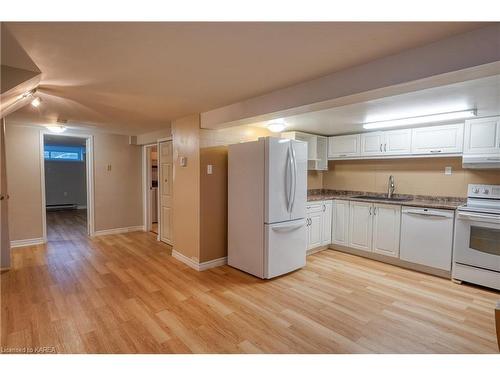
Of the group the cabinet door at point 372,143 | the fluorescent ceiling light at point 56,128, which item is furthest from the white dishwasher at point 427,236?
the fluorescent ceiling light at point 56,128

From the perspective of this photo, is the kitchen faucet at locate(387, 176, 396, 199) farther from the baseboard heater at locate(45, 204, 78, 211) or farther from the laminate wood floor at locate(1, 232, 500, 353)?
the baseboard heater at locate(45, 204, 78, 211)

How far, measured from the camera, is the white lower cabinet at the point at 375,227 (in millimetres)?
3617

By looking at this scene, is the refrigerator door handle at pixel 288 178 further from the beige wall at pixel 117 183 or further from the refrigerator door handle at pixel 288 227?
the beige wall at pixel 117 183

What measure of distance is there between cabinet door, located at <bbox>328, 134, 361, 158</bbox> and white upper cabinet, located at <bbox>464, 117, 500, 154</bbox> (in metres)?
1.44

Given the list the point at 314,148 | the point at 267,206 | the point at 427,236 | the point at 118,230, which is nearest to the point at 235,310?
the point at 267,206

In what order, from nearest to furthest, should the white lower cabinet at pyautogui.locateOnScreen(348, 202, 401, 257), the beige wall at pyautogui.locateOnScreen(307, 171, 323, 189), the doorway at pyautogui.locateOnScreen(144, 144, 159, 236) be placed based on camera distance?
the white lower cabinet at pyautogui.locateOnScreen(348, 202, 401, 257) → the beige wall at pyautogui.locateOnScreen(307, 171, 323, 189) → the doorway at pyautogui.locateOnScreen(144, 144, 159, 236)

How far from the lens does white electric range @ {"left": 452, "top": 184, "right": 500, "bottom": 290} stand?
280 centimetres

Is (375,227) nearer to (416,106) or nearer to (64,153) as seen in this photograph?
(416,106)

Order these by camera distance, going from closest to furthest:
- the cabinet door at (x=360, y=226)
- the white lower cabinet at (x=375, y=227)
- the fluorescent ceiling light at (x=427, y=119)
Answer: the fluorescent ceiling light at (x=427, y=119)
the white lower cabinet at (x=375, y=227)
the cabinet door at (x=360, y=226)

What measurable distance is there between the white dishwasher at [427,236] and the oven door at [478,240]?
115mm

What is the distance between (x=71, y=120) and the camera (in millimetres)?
4047

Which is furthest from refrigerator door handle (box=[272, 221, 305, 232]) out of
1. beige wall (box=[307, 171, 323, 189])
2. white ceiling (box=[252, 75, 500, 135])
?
beige wall (box=[307, 171, 323, 189])

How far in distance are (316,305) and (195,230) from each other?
182cm
